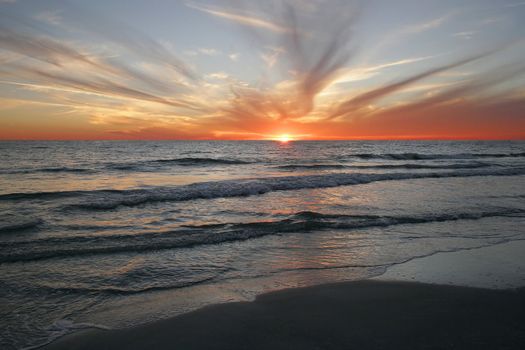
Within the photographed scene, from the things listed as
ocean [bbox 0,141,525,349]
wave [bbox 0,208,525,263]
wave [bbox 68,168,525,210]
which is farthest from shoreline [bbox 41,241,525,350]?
wave [bbox 68,168,525,210]

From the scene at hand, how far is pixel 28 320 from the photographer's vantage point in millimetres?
4270

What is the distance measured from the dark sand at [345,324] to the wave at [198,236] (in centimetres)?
358

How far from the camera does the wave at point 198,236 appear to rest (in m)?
7.14

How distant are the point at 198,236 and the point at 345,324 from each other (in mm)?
5180

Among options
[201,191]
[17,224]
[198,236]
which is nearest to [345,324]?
[198,236]

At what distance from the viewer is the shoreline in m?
3.58

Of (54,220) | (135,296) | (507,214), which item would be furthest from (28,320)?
(507,214)

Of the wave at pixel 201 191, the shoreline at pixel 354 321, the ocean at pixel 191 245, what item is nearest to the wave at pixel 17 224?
the ocean at pixel 191 245

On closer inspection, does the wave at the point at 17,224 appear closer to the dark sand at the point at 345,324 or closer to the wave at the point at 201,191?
the wave at the point at 201,191

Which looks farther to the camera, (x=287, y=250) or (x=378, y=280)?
(x=287, y=250)

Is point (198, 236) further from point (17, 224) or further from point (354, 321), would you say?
point (17, 224)

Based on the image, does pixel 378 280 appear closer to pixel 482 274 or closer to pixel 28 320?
pixel 482 274

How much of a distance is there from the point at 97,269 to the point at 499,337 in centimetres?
635

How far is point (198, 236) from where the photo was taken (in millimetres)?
8398
